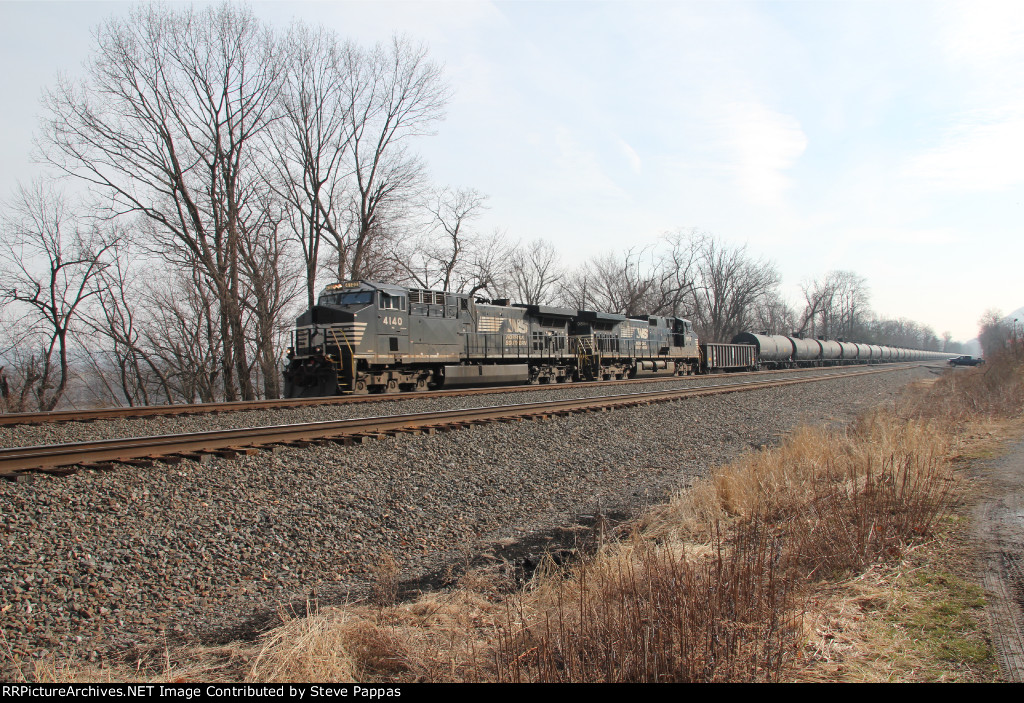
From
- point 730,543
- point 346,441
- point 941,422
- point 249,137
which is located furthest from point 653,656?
point 249,137

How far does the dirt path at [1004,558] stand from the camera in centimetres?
303

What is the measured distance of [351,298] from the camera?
16.8m

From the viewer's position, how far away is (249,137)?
26562mm

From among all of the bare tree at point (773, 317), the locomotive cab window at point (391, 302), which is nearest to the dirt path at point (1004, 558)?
the locomotive cab window at point (391, 302)

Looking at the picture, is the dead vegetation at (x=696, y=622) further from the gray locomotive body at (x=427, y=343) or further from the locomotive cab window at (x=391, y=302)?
the locomotive cab window at (x=391, y=302)

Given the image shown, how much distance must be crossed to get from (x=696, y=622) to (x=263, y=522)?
12.9ft

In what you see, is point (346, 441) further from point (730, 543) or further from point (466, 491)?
point (730, 543)

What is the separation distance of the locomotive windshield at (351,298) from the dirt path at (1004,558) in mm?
13762

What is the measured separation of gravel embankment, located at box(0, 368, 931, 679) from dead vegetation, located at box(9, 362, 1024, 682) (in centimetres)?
57

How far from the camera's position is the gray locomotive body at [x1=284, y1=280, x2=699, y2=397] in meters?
16.2

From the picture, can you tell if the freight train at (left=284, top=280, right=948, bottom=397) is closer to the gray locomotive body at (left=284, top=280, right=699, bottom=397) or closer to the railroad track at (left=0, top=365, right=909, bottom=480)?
the gray locomotive body at (left=284, top=280, right=699, bottom=397)

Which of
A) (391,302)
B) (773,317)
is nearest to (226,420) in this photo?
(391,302)

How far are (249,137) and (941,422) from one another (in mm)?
27441

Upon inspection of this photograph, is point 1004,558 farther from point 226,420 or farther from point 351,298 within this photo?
point 351,298
